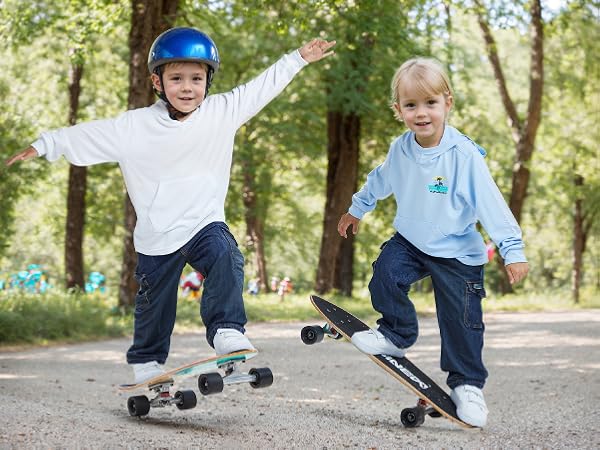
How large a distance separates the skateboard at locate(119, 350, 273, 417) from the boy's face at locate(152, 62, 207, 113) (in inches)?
63.3

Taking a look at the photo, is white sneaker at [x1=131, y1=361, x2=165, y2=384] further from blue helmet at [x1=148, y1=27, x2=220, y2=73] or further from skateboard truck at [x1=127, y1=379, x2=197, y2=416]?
blue helmet at [x1=148, y1=27, x2=220, y2=73]

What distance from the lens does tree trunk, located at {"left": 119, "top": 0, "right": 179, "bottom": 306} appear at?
13.3 metres

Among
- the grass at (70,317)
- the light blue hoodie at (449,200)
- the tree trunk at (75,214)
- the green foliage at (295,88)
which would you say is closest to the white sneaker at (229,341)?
the light blue hoodie at (449,200)

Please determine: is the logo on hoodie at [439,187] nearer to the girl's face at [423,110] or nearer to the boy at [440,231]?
the boy at [440,231]

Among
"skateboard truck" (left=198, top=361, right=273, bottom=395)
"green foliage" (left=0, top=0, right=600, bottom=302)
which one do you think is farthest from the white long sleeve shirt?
"green foliage" (left=0, top=0, right=600, bottom=302)

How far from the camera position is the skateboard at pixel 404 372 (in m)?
5.73

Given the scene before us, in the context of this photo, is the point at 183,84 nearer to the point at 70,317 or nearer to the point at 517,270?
the point at 517,270

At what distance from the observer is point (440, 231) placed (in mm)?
5531

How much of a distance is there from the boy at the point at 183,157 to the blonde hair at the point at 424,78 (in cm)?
64

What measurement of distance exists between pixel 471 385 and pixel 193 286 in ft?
53.9

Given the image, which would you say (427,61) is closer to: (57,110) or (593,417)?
(593,417)

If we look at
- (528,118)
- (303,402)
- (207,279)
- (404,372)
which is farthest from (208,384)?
(528,118)

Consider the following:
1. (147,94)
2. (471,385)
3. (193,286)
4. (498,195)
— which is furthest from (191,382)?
(193,286)

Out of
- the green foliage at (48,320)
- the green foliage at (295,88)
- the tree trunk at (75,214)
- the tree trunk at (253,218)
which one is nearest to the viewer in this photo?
the green foliage at (48,320)
